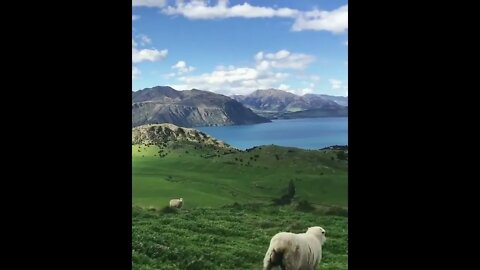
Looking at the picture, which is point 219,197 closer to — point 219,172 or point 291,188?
point 219,172

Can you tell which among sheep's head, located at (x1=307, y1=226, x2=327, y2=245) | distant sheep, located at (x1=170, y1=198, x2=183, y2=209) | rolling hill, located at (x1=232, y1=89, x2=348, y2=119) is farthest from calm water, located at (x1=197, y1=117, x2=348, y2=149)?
distant sheep, located at (x1=170, y1=198, x2=183, y2=209)

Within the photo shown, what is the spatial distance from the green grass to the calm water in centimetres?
47

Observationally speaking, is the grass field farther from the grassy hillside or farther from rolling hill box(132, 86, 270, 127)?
rolling hill box(132, 86, 270, 127)

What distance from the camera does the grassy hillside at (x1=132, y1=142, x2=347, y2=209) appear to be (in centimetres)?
246

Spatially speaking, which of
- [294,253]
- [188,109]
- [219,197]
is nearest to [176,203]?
[219,197]

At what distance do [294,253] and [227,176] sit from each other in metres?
0.92

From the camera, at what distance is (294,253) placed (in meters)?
1.84

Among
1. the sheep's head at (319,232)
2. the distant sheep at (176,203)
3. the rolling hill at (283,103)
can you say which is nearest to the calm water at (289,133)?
the rolling hill at (283,103)

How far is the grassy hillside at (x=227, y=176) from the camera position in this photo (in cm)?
246
